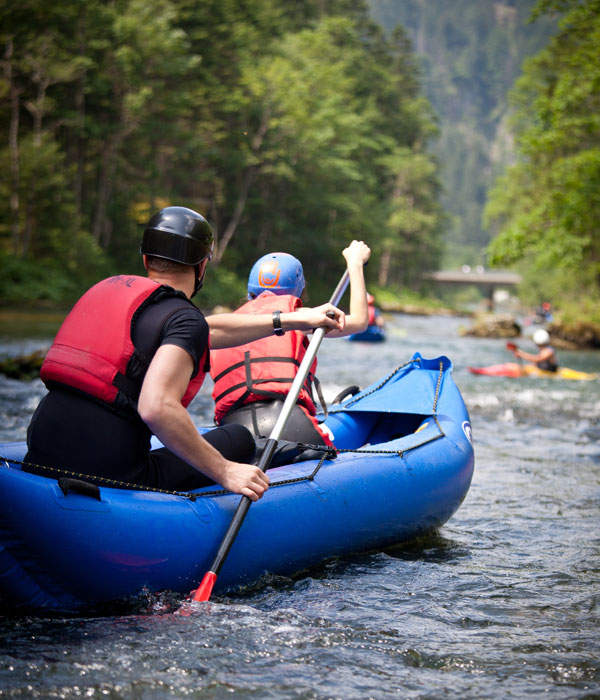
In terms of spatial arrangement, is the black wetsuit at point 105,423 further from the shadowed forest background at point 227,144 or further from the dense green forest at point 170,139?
the dense green forest at point 170,139

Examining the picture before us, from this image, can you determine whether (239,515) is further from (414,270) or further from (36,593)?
(414,270)

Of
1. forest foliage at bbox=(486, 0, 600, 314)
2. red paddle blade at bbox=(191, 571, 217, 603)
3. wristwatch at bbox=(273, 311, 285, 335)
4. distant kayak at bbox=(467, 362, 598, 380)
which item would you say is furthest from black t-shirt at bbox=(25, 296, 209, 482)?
forest foliage at bbox=(486, 0, 600, 314)

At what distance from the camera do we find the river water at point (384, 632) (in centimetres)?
235

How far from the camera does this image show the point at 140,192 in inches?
1051

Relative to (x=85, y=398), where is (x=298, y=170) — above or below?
above

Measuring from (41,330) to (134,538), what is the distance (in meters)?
14.0

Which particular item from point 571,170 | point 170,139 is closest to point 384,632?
point 571,170

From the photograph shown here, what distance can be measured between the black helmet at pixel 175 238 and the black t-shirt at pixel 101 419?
20 cm

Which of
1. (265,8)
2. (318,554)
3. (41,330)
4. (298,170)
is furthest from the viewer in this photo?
(265,8)

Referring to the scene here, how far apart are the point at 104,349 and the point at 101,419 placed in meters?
0.23

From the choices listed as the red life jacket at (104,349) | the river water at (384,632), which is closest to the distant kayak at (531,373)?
the river water at (384,632)

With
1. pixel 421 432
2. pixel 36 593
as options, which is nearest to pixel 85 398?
pixel 36 593

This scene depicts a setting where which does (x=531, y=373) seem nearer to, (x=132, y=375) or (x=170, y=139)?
(x=132, y=375)

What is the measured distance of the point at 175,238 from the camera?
275cm
